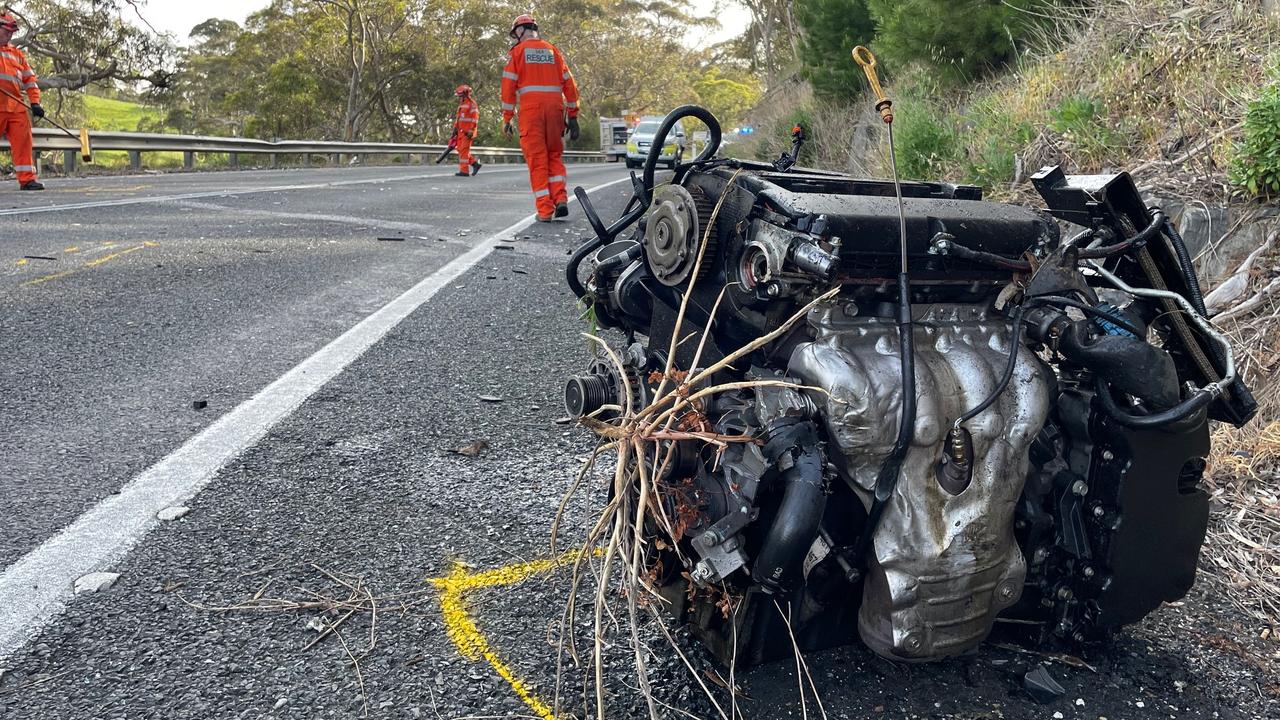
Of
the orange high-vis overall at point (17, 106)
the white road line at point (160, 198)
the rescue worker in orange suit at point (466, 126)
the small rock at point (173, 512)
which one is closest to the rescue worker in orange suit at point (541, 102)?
the white road line at point (160, 198)

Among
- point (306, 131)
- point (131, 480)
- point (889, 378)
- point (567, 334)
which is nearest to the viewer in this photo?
point (889, 378)

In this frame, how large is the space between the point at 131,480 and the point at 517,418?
4.48 ft

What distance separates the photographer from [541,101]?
11000mm

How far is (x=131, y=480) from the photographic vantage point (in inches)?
114

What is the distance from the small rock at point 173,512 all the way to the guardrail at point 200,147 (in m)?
13.8

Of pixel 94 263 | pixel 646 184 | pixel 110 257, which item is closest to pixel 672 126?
pixel 646 184

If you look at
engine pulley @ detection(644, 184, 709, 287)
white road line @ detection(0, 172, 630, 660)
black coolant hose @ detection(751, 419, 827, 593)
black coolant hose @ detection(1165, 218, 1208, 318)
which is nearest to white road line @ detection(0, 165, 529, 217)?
white road line @ detection(0, 172, 630, 660)

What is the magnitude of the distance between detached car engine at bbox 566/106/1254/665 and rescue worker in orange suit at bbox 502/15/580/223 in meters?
8.83

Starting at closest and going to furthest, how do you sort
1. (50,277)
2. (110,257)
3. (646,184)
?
(646,184) < (50,277) < (110,257)

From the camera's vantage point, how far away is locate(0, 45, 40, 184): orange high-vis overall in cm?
1213

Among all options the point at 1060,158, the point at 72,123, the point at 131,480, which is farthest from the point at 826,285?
the point at 72,123

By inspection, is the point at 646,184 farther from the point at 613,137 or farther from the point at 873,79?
the point at 613,137

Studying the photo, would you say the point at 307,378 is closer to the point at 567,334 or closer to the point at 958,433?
the point at 567,334

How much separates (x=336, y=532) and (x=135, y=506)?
610 mm
